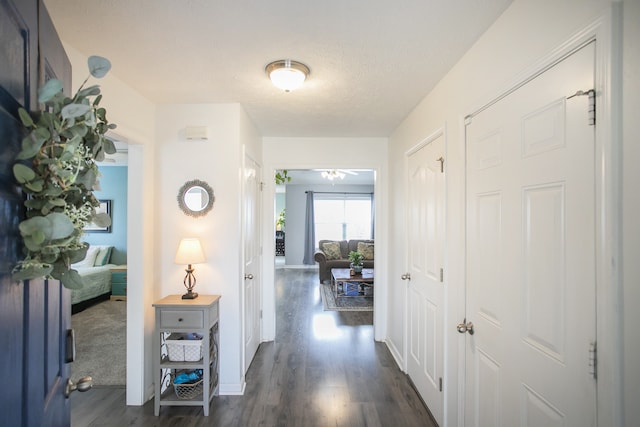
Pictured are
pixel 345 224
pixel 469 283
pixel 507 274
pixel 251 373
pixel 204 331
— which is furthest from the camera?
pixel 345 224

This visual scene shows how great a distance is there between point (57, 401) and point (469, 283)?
72.2 inches

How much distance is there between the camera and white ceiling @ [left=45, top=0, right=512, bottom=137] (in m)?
1.46

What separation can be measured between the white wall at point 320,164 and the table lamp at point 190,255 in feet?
4.32

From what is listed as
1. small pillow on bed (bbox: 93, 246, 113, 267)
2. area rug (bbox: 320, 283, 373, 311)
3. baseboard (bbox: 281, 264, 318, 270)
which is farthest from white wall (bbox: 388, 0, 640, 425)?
baseboard (bbox: 281, 264, 318, 270)

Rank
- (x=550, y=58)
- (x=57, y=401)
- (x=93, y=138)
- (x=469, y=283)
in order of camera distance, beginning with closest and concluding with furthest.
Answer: (x=93, y=138)
(x=57, y=401)
(x=550, y=58)
(x=469, y=283)

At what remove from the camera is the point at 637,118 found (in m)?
0.86

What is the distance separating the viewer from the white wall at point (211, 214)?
2.70 meters

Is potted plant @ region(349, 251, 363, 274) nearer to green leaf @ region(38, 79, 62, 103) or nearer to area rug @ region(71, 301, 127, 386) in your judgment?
area rug @ region(71, 301, 127, 386)

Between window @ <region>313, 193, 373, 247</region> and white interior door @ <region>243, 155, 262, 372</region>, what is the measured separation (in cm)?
574

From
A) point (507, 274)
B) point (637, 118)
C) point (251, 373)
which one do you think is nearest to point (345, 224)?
point (251, 373)

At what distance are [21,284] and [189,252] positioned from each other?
1852 millimetres

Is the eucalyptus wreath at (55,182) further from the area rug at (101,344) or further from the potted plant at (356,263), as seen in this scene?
the potted plant at (356,263)

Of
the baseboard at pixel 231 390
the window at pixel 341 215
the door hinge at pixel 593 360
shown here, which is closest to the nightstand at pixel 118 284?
the baseboard at pixel 231 390

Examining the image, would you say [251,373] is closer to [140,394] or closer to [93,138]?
Result: [140,394]
